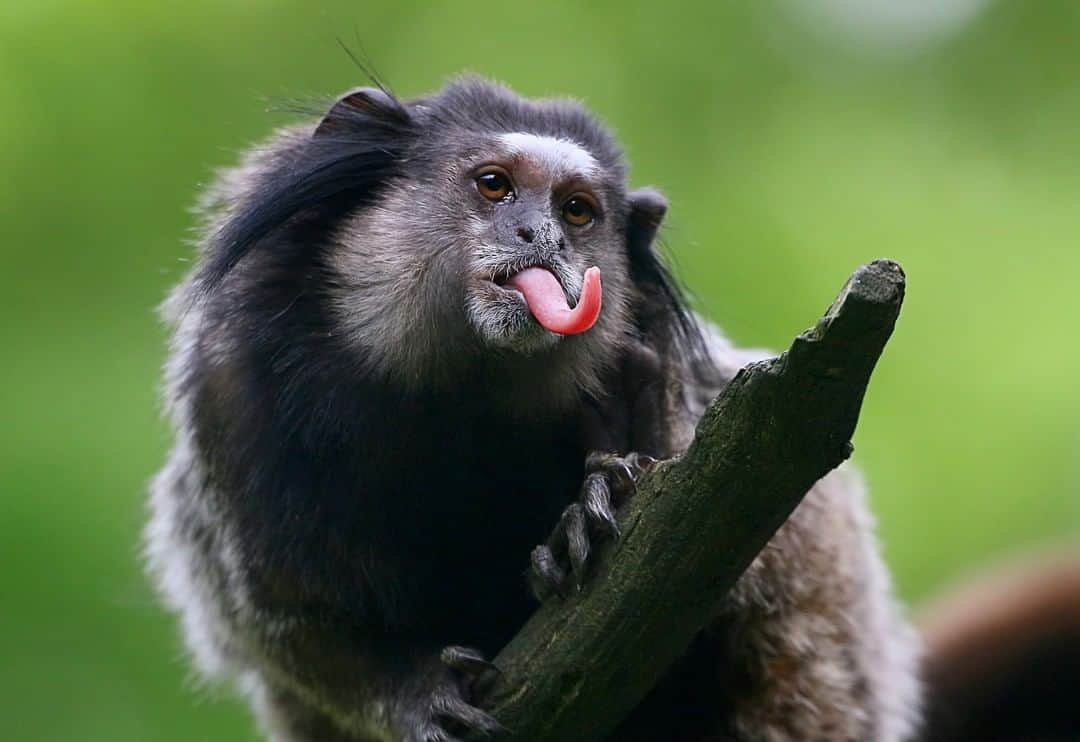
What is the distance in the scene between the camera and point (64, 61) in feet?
25.8

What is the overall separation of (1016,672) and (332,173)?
3.35 meters

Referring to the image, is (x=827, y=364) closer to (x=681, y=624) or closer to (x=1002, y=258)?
(x=681, y=624)

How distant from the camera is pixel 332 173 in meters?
4.36

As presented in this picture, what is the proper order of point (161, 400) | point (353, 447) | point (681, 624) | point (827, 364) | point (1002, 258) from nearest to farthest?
point (827, 364) → point (681, 624) → point (353, 447) → point (161, 400) → point (1002, 258)

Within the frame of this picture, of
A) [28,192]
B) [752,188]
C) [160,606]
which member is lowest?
[160,606]

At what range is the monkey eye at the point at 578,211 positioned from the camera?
4.23 m

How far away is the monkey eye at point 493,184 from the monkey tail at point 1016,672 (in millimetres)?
2989

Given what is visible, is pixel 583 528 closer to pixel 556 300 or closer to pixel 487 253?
pixel 556 300

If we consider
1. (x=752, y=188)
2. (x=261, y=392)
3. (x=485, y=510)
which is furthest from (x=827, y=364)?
(x=752, y=188)

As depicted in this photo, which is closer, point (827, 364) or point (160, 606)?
point (827, 364)

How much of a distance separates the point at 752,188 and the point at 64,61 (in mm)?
3671

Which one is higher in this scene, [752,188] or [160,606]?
[752,188]

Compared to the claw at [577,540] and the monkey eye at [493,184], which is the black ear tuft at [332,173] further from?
the claw at [577,540]

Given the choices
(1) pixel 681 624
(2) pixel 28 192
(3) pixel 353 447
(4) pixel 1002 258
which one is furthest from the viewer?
(4) pixel 1002 258
